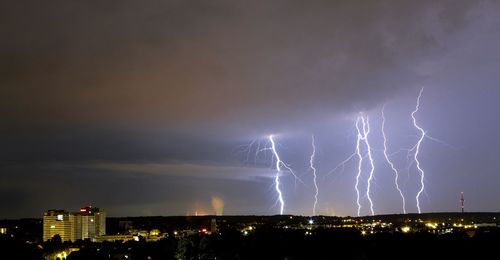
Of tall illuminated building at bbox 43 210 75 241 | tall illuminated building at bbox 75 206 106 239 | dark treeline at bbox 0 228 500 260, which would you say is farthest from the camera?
tall illuminated building at bbox 75 206 106 239

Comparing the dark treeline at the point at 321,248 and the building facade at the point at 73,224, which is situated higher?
the building facade at the point at 73,224

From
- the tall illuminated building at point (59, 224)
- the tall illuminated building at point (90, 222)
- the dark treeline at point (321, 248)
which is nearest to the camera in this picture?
the dark treeline at point (321, 248)

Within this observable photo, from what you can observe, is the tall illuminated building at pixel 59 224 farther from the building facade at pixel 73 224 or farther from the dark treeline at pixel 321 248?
the dark treeline at pixel 321 248

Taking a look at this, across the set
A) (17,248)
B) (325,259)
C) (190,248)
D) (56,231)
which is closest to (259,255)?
(325,259)

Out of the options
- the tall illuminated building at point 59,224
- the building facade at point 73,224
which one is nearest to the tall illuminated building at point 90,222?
the building facade at point 73,224

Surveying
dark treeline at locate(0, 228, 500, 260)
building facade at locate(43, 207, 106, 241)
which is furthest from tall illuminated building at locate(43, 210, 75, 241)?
dark treeline at locate(0, 228, 500, 260)

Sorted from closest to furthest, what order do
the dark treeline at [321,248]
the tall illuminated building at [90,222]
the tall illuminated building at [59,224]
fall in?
the dark treeline at [321,248]
the tall illuminated building at [59,224]
the tall illuminated building at [90,222]

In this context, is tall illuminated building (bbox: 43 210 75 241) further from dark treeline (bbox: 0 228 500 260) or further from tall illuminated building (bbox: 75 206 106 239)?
dark treeline (bbox: 0 228 500 260)

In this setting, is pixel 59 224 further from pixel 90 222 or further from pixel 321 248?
pixel 321 248
